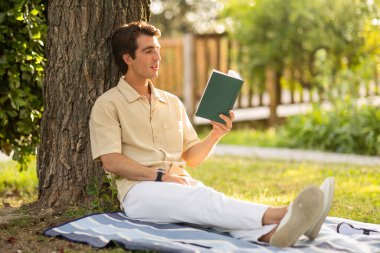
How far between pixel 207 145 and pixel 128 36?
886 mm

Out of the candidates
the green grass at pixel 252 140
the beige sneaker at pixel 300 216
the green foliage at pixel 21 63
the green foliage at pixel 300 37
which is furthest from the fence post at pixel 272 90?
the beige sneaker at pixel 300 216

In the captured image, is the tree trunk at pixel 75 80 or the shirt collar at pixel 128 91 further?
the tree trunk at pixel 75 80

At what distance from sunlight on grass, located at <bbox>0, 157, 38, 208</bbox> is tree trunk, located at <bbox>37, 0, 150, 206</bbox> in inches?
32.0

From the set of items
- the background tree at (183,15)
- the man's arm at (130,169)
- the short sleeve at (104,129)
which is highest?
the background tree at (183,15)

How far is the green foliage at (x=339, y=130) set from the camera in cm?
929

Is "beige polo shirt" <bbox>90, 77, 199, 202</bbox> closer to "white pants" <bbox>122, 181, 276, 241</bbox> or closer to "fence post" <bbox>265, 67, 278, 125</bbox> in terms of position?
"white pants" <bbox>122, 181, 276, 241</bbox>

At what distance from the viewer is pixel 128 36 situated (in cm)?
481

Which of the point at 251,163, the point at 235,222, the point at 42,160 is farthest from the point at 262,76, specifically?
the point at 235,222

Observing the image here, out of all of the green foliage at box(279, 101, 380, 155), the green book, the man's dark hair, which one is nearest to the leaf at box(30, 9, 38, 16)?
the man's dark hair

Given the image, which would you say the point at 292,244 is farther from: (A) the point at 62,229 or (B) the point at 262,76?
(B) the point at 262,76

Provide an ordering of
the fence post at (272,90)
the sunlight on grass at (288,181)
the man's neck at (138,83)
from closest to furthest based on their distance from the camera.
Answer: the man's neck at (138,83) < the sunlight on grass at (288,181) < the fence post at (272,90)

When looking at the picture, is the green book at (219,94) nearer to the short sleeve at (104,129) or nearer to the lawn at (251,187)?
the short sleeve at (104,129)

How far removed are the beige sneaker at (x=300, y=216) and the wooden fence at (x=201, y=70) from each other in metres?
8.21

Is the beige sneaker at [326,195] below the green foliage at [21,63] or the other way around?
below
